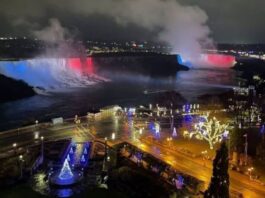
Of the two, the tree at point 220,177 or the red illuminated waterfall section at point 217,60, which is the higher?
the tree at point 220,177

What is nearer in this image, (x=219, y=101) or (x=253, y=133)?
(x=253, y=133)

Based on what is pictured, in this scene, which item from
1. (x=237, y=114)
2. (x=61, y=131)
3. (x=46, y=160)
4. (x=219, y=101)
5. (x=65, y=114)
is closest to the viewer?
(x=46, y=160)

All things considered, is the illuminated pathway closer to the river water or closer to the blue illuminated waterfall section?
the river water

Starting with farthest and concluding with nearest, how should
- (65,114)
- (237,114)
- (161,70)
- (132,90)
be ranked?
(161,70)
(132,90)
(65,114)
(237,114)

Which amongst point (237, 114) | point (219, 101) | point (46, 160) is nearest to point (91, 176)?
point (46, 160)

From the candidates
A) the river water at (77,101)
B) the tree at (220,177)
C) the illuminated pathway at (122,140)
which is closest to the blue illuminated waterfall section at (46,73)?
the river water at (77,101)

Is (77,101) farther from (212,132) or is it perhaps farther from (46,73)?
(46,73)

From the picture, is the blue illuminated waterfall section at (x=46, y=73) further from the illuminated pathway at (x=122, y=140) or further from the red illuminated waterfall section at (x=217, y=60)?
the red illuminated waterfall section at (x=217, y=60)

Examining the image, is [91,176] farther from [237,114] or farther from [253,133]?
[237,114]
